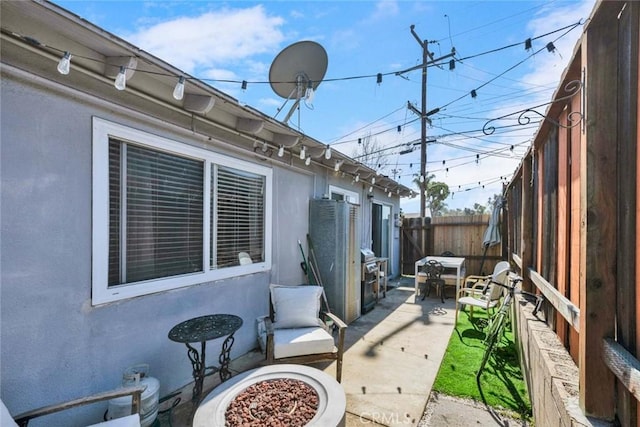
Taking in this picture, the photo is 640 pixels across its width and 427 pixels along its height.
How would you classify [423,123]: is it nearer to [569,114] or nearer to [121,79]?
[569,114]

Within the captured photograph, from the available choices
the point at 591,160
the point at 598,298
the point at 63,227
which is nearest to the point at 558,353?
the point at 598,298

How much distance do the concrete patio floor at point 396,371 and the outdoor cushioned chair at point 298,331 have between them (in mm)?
388

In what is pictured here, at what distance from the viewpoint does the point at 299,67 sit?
4090 mm

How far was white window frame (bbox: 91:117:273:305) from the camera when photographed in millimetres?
2344

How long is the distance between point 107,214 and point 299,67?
305 cm

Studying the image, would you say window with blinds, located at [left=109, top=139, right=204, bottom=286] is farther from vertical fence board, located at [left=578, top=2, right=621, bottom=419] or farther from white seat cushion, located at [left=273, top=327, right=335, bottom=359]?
vertical fence board, located at [left=578, top=2, right=621, bottom=419]

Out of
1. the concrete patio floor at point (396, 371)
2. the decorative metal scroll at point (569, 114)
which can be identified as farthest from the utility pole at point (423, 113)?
the decorative metal scroll at point (569, 114)

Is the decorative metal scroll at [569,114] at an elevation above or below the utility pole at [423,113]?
below

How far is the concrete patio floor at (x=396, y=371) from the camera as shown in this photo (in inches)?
101

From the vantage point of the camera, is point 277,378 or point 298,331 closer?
point 277,378

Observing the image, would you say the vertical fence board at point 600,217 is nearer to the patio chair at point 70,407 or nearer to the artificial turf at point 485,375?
the artificial turf at point 485,375

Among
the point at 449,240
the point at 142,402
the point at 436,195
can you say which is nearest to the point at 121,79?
the point at 142,402

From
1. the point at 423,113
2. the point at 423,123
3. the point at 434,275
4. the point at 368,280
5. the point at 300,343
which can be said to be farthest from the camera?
the point at 423,123

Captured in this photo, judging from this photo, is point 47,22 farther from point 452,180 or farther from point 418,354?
point 452,180
